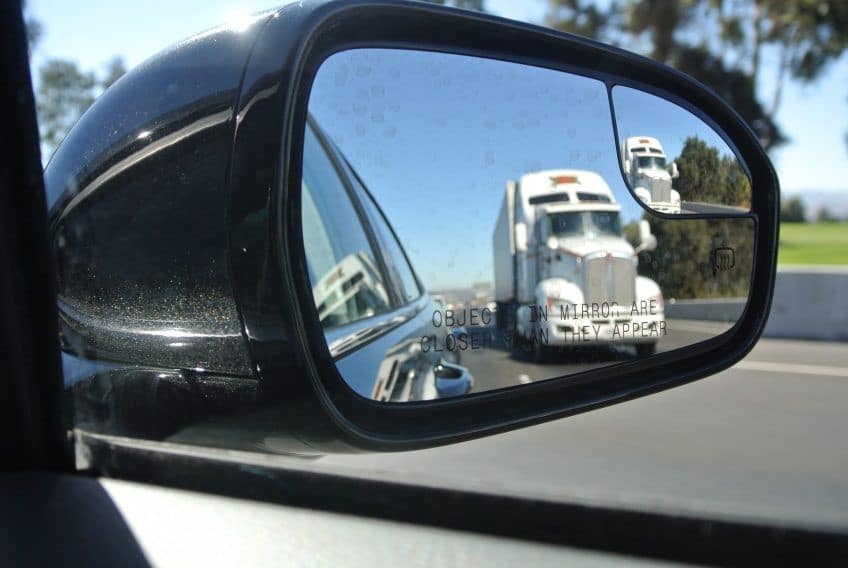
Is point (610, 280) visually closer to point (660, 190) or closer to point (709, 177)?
point (660, 190)

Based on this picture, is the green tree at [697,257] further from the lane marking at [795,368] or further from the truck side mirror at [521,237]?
the lane marking at [795,368]

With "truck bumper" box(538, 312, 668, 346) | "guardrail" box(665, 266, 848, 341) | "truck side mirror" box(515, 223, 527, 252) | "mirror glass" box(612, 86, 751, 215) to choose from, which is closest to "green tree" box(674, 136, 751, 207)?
"mirror glass" box(612, 86, 751, 215)

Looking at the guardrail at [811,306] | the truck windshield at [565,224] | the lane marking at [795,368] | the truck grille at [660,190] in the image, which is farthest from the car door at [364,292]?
the guardrail at [811,306]

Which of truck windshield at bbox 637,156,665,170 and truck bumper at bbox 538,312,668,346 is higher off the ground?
truck windshield at bbox 637,156,665,170

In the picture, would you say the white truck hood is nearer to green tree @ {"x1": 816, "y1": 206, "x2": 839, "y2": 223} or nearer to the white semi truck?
the white semi truck

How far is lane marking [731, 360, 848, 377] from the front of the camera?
8.48 meters

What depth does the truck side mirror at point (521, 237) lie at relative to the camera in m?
2.06

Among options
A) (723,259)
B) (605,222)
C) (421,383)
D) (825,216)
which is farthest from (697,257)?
(825,216)

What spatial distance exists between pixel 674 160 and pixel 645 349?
56 cm

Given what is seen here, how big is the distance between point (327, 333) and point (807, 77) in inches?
450

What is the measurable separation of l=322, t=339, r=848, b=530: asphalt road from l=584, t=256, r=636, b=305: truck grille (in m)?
1.47

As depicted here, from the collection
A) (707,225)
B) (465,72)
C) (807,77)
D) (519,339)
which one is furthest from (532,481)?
(807,77)

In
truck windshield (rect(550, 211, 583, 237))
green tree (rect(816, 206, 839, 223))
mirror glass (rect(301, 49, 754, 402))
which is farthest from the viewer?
green tree (rect(816, 206, 839, 223))

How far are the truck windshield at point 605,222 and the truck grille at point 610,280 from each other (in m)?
0.07
